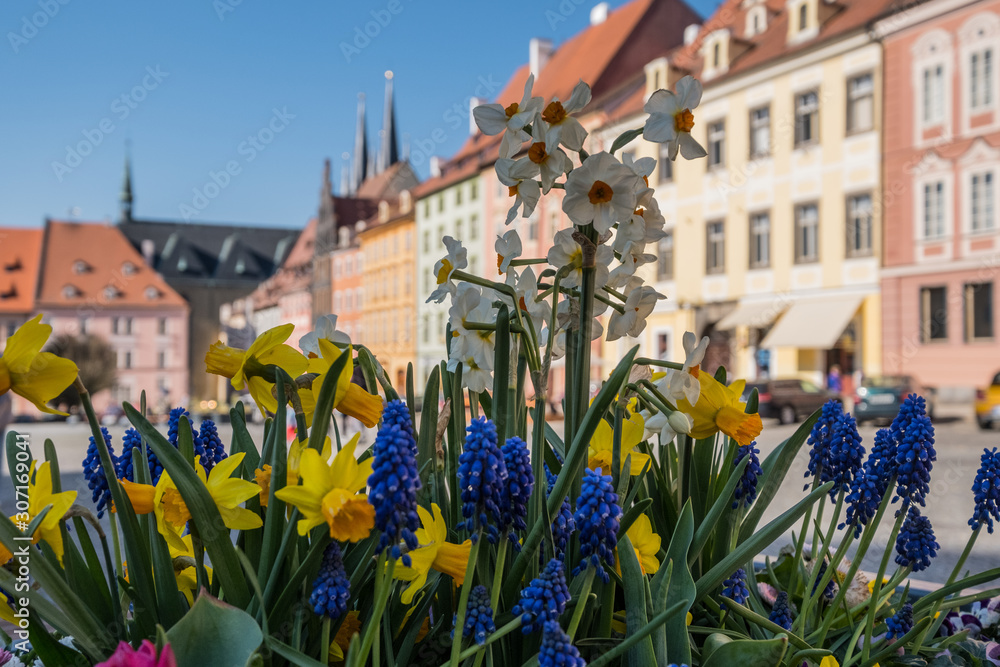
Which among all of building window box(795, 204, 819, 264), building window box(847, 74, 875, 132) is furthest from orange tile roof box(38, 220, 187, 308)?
building window box(847, 74, 875, 132)

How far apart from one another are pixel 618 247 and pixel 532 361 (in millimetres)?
225

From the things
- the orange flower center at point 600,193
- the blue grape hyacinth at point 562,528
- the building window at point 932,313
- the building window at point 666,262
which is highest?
the building window at point 666,262

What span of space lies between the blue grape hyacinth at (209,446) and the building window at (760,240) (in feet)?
65.3

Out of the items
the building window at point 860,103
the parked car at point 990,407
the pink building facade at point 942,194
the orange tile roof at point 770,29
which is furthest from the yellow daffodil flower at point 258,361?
the orange tile roof at point 770,29

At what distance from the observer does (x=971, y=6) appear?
52.1ft

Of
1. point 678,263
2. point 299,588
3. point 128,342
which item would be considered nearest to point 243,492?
point 299,588

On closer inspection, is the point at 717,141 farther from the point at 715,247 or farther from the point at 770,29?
the point at 770,29

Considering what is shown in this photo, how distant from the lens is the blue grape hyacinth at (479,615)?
0.75m

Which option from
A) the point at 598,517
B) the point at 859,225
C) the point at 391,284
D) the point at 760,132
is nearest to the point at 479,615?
the point at 598,517

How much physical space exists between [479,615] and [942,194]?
18550 mm

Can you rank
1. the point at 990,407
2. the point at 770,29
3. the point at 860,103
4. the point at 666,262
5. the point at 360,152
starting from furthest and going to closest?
the point at 360,152
the point at 666,262
the point at 770,29
the point at 860,103
the point at 990,407

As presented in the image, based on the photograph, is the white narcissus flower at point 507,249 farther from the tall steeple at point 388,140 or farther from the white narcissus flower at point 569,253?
the tall steeple at point 388,140

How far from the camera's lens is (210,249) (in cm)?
6681

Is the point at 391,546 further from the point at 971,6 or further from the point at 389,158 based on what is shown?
the point at 389,158
